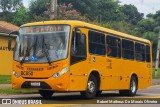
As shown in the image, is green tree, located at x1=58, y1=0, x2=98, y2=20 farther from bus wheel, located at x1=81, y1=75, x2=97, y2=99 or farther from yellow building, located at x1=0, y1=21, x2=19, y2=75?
bus wheel, located at x1=81, y1=75, x2=97, y2=99

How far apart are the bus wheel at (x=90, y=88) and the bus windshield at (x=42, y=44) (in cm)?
205

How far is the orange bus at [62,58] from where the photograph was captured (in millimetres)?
16141

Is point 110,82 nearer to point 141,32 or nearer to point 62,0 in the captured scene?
point 62,0

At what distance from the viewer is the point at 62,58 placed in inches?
635

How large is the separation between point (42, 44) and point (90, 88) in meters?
2.78

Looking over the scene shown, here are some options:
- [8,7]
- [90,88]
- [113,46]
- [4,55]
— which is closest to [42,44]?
[90,88]

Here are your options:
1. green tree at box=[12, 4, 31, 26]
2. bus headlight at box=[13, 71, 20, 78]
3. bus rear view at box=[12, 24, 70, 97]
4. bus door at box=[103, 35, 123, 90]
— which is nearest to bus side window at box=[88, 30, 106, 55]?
bus door at box=[103, 35, 123, 90]

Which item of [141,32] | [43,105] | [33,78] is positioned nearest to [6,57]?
[33,78]

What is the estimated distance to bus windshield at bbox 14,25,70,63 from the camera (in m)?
16.3

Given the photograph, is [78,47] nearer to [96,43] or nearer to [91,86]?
[96,43]

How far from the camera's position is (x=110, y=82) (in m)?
19.6

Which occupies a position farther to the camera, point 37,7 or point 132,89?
point 37,7

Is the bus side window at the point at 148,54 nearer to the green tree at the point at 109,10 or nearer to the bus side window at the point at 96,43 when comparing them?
the bus side window at the point at 96,43

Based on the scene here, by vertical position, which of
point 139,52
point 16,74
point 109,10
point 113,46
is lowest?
point 16,74
